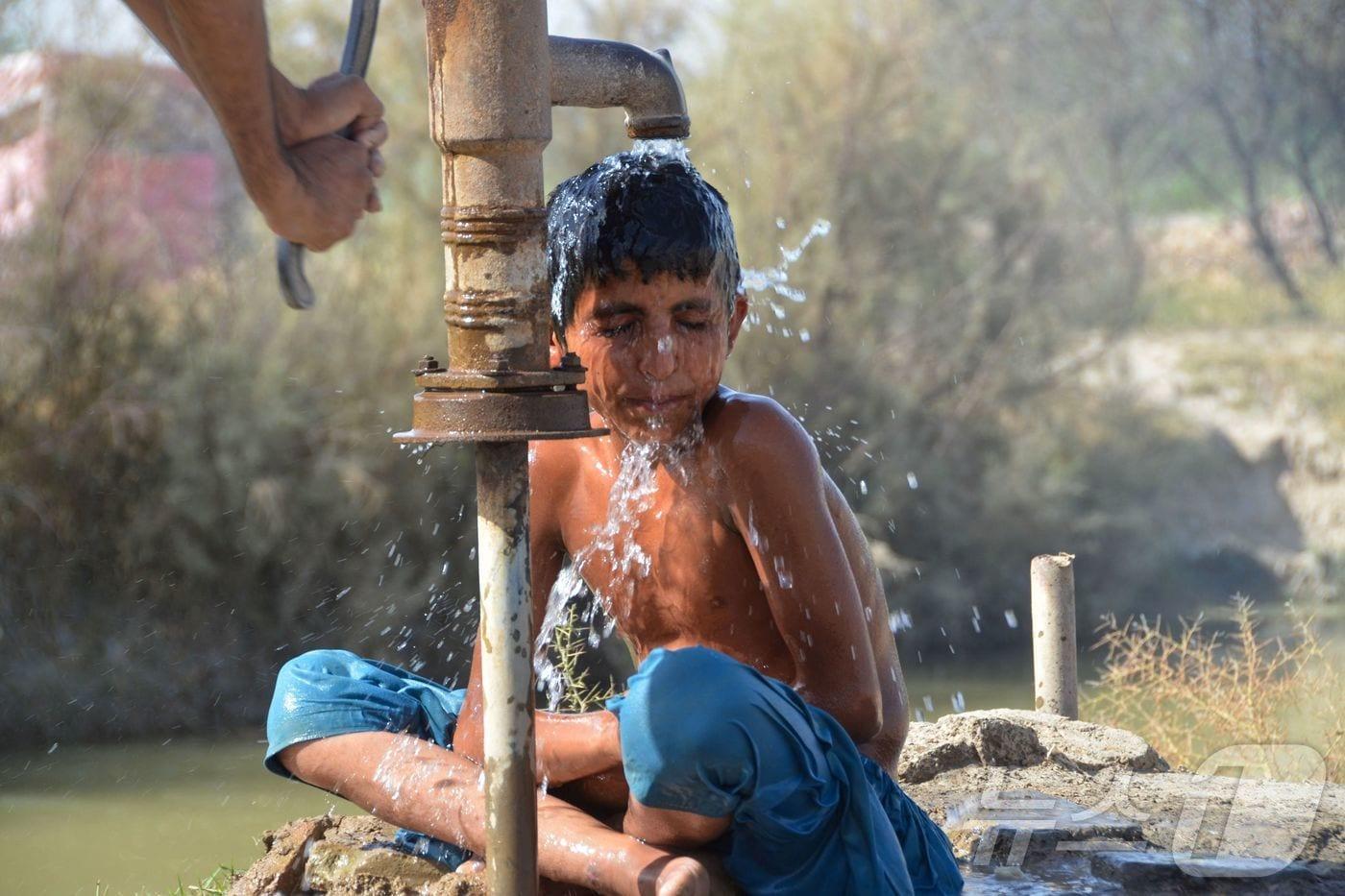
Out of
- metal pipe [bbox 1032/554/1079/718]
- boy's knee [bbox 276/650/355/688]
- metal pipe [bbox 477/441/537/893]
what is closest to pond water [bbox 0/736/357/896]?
boy's knee [bbox 276/650/355/688]

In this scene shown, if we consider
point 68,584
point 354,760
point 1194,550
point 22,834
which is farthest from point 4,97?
point 1194,550

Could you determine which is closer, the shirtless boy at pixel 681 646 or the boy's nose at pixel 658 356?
the shirtless boy at pixel 681 646

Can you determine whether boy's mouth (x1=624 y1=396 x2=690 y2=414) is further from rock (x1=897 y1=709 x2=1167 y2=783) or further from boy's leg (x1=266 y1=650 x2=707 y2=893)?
rock (x1=897 y1=709 x2=1167 y2=783)

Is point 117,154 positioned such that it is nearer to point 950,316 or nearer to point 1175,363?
point 950,316

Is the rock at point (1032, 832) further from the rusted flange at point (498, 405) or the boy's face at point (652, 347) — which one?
the rusted flange at point (498, 405)

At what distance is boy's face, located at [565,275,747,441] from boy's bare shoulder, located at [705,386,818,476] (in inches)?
2.0

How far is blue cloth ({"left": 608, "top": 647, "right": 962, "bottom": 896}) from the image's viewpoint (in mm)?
1951

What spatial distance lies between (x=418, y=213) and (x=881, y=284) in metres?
3.05

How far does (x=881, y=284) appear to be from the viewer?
10.5m

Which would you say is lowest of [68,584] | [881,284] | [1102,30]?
[68,584]

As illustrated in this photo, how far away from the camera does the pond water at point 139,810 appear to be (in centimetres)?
523

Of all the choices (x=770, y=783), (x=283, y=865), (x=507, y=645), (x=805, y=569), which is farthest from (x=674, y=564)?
(x=283, y=865)

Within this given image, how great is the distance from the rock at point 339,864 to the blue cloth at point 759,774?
44 cm

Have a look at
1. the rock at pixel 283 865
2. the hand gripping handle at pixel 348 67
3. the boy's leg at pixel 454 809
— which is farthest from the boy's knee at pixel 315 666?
the hand gripping handle at pixel 348 67
